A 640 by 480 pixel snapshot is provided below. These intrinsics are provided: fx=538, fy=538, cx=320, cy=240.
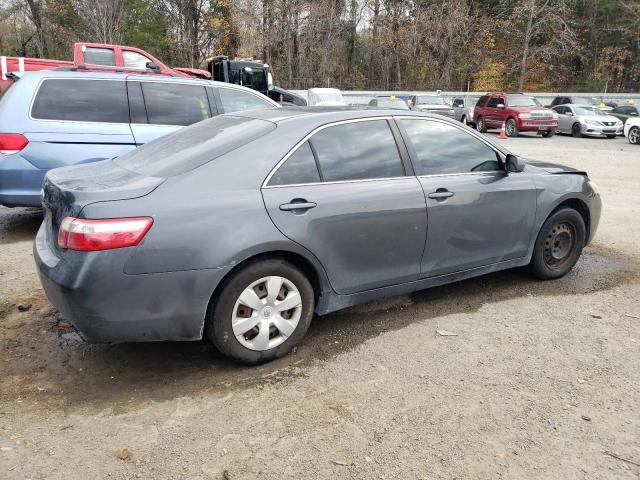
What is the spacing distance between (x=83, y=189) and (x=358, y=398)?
196cm

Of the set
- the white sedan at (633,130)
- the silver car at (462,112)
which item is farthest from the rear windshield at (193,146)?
the silver car at (462,112)

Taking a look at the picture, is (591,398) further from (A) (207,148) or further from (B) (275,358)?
(A) (207,148)

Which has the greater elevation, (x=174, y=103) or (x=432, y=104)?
(x=174, y=103)

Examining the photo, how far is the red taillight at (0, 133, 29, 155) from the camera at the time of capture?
5605 millimetres

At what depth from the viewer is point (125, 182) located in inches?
125

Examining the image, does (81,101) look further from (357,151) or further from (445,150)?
(445,150)

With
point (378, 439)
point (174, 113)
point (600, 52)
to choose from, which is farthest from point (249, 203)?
point (600, 52)

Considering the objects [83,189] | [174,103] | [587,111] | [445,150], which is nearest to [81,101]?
[174,103]

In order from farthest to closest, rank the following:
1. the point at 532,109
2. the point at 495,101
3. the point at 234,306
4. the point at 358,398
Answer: the point at 495,101 < the point at 532,109 < the point at 234,306 < the point at 358,398

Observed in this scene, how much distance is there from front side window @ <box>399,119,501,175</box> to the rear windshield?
1121mm

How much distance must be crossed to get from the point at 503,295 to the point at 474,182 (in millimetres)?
1070

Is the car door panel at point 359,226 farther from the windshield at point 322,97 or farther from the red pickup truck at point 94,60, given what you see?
the windshield at point 322,97

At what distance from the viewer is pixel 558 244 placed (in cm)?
489

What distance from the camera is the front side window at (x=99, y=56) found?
13359 millimetres
